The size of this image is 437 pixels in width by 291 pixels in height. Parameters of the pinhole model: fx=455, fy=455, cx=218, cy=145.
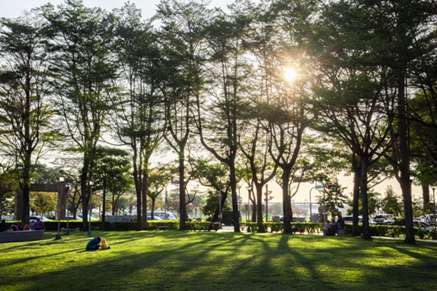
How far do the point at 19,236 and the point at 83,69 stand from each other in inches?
682

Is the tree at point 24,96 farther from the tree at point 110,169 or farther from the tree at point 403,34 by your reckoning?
the tree at point 403,34

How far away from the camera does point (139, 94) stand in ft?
133

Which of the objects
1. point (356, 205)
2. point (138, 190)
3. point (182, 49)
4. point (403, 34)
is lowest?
point (356, 205)

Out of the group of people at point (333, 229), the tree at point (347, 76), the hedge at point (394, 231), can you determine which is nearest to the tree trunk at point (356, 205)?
the group of people at point (333, 229)

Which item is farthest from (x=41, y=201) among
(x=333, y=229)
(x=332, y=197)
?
(x=333, y=229)

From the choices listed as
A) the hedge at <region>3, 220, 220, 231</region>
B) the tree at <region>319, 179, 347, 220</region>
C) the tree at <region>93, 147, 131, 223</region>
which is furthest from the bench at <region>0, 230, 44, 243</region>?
the tree at <region>319, 179, 347, 220</region>

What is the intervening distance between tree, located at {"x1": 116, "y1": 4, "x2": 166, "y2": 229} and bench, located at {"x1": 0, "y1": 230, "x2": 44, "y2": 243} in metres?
12.1

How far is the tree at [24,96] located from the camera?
3803 centimetres

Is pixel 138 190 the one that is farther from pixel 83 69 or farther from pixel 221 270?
pixel 221 270

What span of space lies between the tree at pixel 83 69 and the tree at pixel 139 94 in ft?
4.35

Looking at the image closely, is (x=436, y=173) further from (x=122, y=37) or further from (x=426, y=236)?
(x=122, y=37)

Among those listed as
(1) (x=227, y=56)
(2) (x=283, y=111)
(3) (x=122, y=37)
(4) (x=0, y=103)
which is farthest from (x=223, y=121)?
(4) (x=0, y=103)

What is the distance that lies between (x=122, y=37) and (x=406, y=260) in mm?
31522

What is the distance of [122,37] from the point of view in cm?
3984
